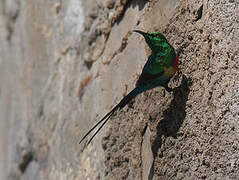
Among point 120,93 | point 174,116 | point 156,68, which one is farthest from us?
point 120,93

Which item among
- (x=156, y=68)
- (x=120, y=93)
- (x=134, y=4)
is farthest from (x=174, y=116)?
(x=134, y=4)

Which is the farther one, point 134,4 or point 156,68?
point 134,4

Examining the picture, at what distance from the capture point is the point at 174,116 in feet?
7.06

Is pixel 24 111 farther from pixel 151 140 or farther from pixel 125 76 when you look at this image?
pixel 151 140

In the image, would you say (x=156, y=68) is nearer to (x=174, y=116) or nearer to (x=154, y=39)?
(x=154, y=39)

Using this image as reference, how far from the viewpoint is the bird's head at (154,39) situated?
7.32 ft

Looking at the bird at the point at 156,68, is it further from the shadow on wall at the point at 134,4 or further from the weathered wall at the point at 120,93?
the shadow on wall at the point at 134,4

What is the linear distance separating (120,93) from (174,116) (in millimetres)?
464

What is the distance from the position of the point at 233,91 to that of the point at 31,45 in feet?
7.91

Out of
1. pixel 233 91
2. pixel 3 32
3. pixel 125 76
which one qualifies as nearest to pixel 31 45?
pixel 3 32

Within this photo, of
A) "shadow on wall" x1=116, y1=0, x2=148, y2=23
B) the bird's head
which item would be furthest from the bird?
"shadow on wall" x1=116, y1=0, x2=148, y2=23

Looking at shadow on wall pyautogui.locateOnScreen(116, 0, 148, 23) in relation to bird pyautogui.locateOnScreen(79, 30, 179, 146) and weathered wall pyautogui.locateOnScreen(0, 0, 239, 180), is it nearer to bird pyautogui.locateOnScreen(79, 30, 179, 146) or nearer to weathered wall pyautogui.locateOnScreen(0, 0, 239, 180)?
weathered wall pyautogui.locateOnScreen(0, 0, 239, 180)

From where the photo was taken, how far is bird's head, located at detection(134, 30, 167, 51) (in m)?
2.23

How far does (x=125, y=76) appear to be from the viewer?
2.55 m
